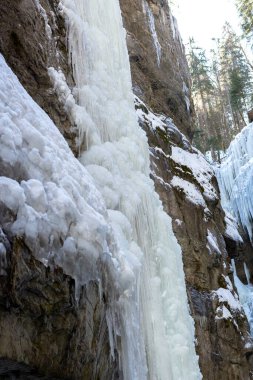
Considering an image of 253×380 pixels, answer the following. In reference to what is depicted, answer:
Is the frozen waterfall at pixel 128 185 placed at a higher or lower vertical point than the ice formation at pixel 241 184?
lower

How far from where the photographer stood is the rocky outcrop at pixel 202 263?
25.4 ft

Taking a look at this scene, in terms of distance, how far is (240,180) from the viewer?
55.7 ft

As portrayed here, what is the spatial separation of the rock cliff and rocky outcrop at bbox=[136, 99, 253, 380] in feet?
0.06

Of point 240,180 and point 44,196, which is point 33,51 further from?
point 240,180

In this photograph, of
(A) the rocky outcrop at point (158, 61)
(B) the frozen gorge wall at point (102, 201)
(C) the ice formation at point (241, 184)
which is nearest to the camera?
(B) the frozen gorge wall at point (102, 201)

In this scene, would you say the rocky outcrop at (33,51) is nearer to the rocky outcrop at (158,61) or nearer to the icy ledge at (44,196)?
the icy ledge at (44,196)

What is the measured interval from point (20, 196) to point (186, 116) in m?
9.88

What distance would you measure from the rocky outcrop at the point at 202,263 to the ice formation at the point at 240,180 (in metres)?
6.66

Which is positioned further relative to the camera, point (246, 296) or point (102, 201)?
point (246, 296)

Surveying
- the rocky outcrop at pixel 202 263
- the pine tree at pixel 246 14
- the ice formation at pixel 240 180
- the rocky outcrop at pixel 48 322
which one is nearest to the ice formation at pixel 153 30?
the rocky outcrop at pixel 202 263

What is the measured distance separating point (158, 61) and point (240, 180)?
23.6 feet

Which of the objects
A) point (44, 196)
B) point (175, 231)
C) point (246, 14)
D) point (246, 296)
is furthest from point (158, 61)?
point (246, 14)

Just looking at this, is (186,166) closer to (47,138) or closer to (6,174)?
(47,138)

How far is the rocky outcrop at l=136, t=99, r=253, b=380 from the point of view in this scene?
7.75 meters
